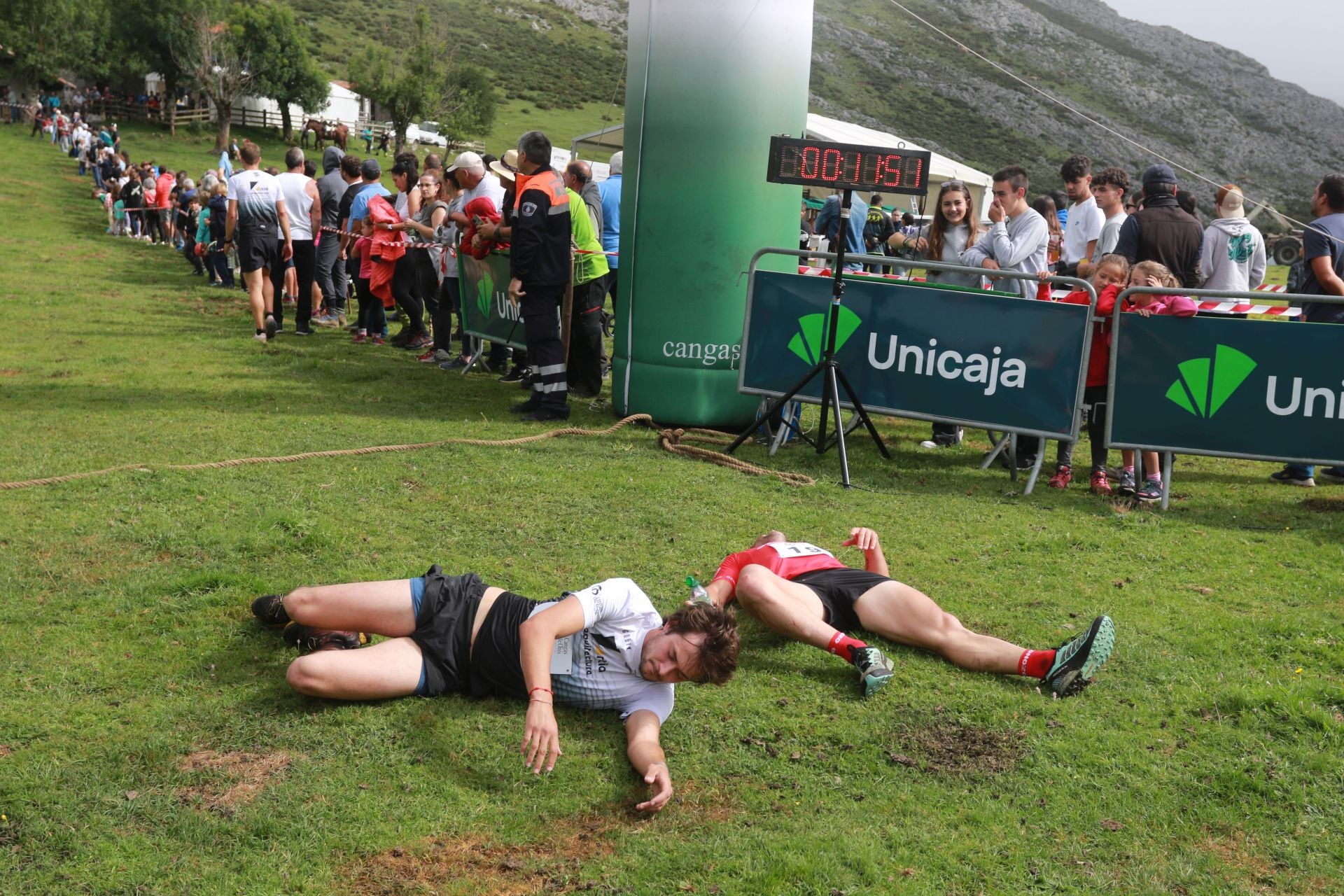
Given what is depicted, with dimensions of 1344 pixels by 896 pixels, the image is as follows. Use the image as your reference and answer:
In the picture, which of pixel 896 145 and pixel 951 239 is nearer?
pixel 951 239

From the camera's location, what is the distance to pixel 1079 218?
10.5 m

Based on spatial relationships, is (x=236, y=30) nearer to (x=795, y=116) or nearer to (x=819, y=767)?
(x=795, y=116)

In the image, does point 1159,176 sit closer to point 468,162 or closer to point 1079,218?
point 1079,218

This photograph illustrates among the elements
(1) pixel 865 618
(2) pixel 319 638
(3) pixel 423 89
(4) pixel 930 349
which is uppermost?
(3) pixel 423 89

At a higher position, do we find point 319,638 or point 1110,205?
point 1110,205

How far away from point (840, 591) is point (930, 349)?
12.6 ft

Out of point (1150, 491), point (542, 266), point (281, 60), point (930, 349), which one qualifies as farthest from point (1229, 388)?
point (281, 60)

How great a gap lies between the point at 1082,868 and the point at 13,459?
7.30 metres

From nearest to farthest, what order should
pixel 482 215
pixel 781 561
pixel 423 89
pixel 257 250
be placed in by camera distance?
1. pixel 781 561
2. pixel 482 215
3. pixel 257 250
4. pixel 423 89

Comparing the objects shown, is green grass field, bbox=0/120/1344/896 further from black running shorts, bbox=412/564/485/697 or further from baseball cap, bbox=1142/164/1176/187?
baseball cap, bbox=1142/164/1176/187

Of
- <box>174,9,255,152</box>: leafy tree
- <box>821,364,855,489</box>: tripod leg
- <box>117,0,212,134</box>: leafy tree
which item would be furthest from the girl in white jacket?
<box>117,0,212,134</box>: leafy tree

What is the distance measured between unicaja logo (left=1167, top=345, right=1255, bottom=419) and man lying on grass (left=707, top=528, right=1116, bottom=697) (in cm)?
352

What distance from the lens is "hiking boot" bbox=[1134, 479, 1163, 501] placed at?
320 inches

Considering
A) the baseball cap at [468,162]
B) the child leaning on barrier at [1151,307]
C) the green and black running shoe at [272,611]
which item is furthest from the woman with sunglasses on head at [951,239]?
the green and black running shoe at [272,611]
